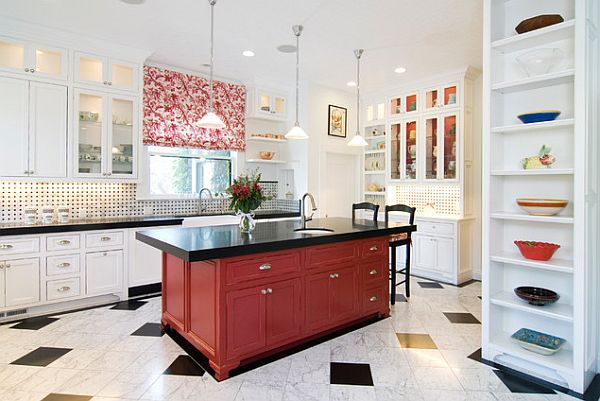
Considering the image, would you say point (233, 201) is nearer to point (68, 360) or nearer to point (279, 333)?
point (279, 333)

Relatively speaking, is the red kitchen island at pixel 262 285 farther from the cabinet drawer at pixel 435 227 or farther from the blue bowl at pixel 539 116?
the cabinet drawer at pixel 435 227

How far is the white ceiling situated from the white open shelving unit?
32.2 inches

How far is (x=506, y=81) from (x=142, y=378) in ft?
11.1

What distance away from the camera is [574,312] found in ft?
7.54

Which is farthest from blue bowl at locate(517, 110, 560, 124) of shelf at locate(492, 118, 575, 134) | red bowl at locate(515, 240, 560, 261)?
red bowl at locate(515, 240, 560, 261)

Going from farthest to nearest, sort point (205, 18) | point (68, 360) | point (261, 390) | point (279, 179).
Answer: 1. point (279, 179)
2. point (205, 18)
3. point (68, 360)
4. point (261, 390)

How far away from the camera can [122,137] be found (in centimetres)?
429

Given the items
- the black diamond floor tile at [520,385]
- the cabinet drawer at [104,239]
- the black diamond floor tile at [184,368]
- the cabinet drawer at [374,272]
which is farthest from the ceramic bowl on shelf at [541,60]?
the cabinet drawer at [104,239]

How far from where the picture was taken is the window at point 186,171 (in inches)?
193

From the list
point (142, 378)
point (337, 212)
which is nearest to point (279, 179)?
point (337, 212)

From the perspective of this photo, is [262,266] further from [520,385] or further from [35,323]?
[35,323]

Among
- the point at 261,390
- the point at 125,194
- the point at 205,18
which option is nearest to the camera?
the point at 261,390

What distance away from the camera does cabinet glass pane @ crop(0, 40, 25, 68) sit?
11.7 feet

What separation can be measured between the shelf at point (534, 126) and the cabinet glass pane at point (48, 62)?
14.1 ft
